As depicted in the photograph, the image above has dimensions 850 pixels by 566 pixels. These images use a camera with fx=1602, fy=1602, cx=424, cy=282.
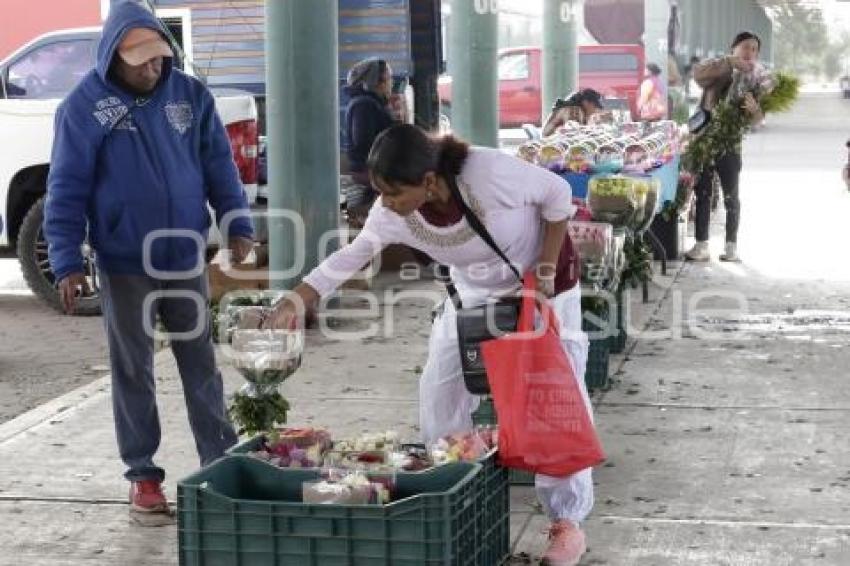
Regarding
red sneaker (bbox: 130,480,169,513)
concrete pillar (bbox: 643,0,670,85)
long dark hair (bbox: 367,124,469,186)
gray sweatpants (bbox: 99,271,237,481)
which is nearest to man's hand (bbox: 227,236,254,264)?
gray sweatpants (bbox: 99,271,237,481)

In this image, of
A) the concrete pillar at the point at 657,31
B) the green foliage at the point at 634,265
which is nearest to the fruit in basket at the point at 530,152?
the green foliage at the point at 634,265

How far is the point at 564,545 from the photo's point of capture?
16.9 ft

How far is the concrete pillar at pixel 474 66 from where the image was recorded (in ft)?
47.5

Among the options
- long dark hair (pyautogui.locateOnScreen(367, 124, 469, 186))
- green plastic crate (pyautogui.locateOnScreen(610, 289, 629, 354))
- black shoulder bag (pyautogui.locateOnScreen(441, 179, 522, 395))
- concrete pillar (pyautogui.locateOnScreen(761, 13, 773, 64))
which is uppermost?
long dark hair (pyautogui.locateOnScreen(367, 124, 469, 186))

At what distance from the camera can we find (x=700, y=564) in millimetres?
5184

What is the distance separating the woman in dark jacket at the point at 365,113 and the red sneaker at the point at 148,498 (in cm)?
604

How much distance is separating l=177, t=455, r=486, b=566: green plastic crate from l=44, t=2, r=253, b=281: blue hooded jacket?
1.23 m

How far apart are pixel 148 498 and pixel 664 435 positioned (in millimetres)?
2391

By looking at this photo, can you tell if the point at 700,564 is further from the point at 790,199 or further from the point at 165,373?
the point at 790,199

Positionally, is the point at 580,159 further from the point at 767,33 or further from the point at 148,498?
the point at 767,33

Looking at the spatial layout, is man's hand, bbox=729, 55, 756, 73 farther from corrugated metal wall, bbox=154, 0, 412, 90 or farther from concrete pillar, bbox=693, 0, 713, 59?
→ concrete pillar, bbox=693, 0, 713, 59

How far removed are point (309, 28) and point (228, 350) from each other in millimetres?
4674

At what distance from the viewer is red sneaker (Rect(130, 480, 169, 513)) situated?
5.77 metres

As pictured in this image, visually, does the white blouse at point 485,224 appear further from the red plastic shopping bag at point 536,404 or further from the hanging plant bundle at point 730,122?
the hanging plant bundle at point 730,122
